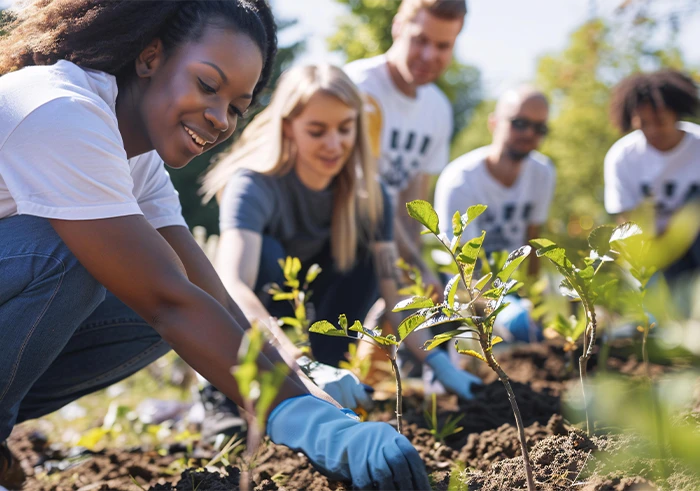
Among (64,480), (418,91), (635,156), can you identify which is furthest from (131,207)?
(635,156)

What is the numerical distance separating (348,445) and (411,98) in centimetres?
321

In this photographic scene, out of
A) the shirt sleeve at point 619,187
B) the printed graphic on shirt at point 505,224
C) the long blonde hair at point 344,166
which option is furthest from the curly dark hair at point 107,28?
the shirt sleeve at point 619,187

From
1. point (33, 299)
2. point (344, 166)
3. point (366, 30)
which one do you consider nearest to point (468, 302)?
point (33, 299)

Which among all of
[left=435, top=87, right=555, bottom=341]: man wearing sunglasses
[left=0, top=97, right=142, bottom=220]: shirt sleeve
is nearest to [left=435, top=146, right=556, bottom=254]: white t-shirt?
[left=435, top=87, right=555, bottom=341]: man wearing sunglasses

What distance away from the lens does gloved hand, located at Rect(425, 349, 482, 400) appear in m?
2.53

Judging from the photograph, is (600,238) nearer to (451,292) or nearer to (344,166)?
(451,292)

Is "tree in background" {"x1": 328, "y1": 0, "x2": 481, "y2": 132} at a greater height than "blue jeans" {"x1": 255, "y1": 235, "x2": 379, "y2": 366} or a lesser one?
greater

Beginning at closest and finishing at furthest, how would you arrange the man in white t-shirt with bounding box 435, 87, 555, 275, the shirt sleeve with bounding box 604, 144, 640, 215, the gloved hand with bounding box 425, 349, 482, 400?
the gloved hand with bounding box 425, 349, 482, 400, the man in white t-shirt with bounding box 435, 87, 555, 275, the shirt sleeve with bounding box 604, 144, 640, 215

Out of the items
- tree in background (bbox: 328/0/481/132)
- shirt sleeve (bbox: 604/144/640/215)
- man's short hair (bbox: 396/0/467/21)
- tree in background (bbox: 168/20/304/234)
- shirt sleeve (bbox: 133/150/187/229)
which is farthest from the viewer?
tree in background (bbox: 328/0/481/132)

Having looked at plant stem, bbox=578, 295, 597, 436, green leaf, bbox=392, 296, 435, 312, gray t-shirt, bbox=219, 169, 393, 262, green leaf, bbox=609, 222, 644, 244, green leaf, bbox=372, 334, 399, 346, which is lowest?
gray t-shirt, bbox=219, 169, 393, 262

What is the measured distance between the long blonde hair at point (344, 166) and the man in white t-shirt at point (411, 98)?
2.75 feet

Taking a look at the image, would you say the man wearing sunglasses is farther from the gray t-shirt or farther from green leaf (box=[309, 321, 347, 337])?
green leaf (box=[309, 321, 347, 337])

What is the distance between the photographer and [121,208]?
4.12 feet

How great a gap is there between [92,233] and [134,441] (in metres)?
1.71
